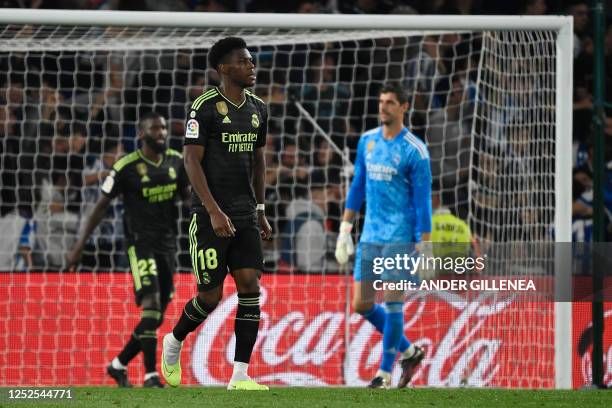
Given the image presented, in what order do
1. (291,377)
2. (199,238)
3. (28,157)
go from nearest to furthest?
(199,238)
(291,377)
(28,157)

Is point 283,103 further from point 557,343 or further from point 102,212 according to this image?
point 557,343

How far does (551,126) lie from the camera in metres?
10.7

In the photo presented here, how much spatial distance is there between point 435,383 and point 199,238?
387 cm

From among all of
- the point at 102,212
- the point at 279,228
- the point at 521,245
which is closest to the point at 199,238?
the point at 102,212

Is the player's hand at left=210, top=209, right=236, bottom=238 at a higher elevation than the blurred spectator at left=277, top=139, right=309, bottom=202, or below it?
below

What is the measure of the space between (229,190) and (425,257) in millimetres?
2164

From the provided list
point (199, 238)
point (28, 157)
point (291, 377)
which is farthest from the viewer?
point (28, 157)

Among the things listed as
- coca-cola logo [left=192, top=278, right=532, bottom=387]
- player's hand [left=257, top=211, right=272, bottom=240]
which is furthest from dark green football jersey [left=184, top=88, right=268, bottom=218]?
coca-cola logo [left=192, top=278, right=532, bottom=387]

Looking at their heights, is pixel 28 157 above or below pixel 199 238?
above

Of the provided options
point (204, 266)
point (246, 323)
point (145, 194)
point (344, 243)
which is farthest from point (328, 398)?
point (145, 194)

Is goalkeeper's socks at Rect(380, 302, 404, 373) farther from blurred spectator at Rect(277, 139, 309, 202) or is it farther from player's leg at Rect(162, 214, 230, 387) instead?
blurred spectator at Rect(277, 139, 309, 202)

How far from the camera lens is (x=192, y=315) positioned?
24.4 feet

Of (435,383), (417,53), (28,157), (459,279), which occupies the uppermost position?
(417,53)

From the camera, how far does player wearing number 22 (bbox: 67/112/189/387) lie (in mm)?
9602
